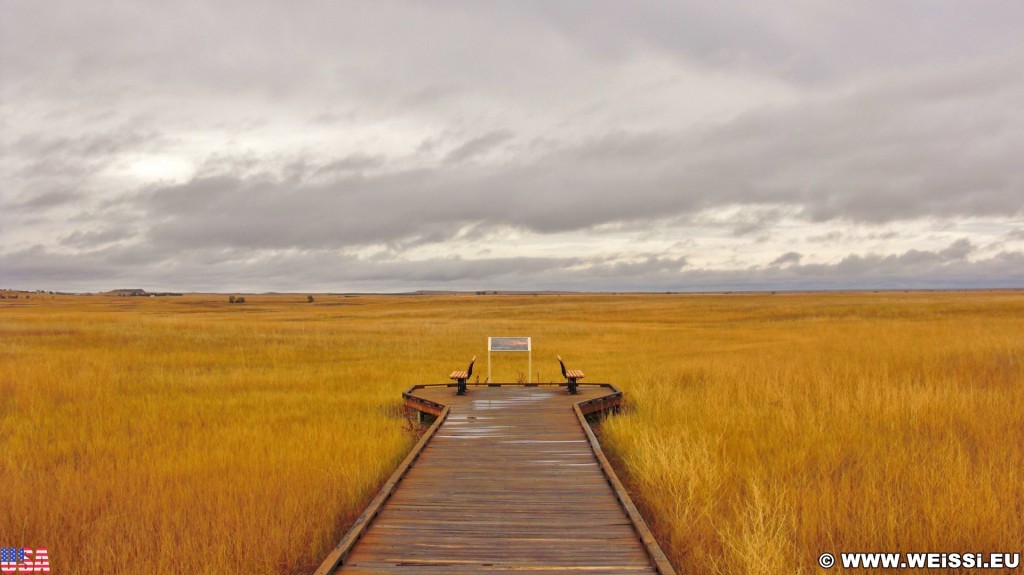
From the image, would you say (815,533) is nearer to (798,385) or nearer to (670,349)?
(798,385)

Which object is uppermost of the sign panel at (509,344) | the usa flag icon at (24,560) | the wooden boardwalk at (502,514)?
the sign panel at (509,344)

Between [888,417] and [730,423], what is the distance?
304 cm

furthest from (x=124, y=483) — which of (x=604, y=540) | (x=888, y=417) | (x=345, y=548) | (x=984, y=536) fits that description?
(x=888, y=417)

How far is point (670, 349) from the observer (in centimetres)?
2811

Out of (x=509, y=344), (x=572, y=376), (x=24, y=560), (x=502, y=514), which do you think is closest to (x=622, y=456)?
(x=502, y=514)

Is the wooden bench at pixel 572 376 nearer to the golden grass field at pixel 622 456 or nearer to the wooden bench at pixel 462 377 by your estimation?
the golden grass field at pixel 622 456

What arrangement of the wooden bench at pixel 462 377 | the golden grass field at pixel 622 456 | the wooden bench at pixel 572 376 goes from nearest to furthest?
the golden grass field at pixel 622 456 → the wooden bench at pixel 572 376 → the wooden bench at pixel 462 377

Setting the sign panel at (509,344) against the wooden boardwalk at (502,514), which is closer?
the wooden boardwalk at (502,514)

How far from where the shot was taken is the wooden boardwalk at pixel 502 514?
5055 millimetres

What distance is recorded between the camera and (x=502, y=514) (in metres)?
6.23

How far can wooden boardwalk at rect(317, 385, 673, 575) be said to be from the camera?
16.6 feet

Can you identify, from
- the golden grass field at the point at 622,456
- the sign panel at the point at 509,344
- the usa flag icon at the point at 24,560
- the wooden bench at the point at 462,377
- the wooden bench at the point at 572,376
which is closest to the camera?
the usa flag icon at the point at 24,560

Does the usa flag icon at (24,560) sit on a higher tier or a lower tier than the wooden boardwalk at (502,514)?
lower

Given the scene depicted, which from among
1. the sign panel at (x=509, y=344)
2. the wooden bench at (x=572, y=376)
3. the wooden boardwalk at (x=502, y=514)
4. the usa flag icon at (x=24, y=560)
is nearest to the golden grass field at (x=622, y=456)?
the usa flag icon at (x=24, y=560)
